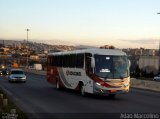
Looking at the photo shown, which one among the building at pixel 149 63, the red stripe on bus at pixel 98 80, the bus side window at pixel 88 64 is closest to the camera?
the red stripe on bus at pixel 98 80

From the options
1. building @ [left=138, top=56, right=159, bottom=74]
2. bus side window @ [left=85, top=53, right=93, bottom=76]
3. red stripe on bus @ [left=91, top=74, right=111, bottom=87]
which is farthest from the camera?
building @ [left=138, top=56, right=159, bottom=74]

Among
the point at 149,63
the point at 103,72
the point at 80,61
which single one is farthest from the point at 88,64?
the point at 149,63

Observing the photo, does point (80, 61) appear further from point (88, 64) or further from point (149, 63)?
point (149, 63)

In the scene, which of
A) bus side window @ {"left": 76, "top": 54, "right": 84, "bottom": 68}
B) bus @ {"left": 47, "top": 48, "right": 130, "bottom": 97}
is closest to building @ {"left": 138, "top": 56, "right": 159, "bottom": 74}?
bus side window @ {"left": 76, "top": 54, "right": 84, "bottom": 68}

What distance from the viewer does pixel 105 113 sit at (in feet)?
57.6

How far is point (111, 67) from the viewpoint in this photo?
25.3m

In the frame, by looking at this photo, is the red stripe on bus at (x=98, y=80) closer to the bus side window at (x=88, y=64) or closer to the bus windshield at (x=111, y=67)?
the bus windshield at (x=111, y=67)

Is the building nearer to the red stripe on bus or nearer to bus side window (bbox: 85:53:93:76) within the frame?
bus side window (bbox: 85:53:93:76)

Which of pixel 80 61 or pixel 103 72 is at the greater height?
pixel 80 61

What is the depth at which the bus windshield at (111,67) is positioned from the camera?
25.2 metres

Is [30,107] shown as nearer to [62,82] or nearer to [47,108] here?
[47,108]

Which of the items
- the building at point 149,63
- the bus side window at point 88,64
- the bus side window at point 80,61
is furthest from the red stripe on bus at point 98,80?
the building at point 149,63

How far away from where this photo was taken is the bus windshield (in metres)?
25.2

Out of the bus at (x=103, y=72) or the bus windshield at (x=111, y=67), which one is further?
the bus windshield at (x=111, y=67)
